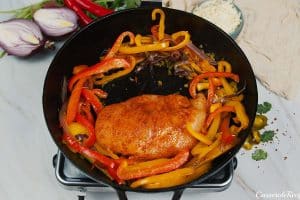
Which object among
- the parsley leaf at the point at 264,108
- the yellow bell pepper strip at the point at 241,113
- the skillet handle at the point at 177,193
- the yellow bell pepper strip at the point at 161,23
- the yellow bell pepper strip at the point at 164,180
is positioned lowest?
the parsley leaf at the point at 264,108

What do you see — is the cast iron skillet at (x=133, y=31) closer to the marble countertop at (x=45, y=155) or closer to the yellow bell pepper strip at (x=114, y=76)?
the yellow bell pepper strip at (x=114, y=76)

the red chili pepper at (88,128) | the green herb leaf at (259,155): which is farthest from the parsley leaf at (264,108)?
the red chili pepper at (88,128)

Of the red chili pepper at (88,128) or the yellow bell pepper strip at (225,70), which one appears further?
the yellow bell pepper strip at (225,70)

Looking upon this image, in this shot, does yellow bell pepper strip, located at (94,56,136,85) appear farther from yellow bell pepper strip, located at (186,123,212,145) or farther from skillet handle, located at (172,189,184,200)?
skillet handle, located at (172,189,184,200)

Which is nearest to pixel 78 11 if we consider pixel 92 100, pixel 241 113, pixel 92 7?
pixel 92 7

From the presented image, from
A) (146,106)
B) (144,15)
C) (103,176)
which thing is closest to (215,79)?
(146,106)

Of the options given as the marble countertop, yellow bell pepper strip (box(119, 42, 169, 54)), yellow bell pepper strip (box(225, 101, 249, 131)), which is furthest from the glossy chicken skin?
the marble countertop
